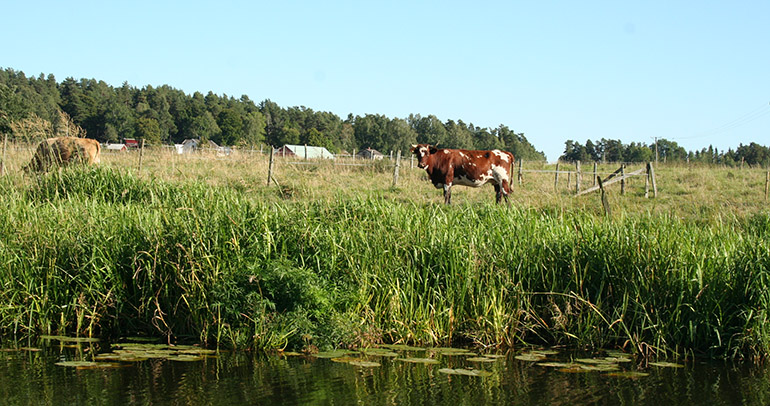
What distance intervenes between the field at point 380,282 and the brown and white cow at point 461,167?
30.1 ft

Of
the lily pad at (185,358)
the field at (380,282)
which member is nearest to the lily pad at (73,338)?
the field at (380,282)

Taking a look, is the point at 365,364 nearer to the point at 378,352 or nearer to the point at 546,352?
the point at 378,352

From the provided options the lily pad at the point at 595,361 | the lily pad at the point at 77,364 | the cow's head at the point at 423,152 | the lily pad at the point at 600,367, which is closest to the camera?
the lily pad at the point at 77,364

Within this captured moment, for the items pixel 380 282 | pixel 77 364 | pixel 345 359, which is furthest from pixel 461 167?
pixel 77 364

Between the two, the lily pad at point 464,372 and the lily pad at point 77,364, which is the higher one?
the lily pad at point 464,372

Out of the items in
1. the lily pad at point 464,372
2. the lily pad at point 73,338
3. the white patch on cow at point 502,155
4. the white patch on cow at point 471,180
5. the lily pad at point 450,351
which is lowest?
the lily pad at point 73,338

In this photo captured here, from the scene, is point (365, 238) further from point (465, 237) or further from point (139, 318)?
point (139, 318)

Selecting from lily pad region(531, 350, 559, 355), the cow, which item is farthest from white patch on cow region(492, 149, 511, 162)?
lily pad region(531, 350, 559, 355)

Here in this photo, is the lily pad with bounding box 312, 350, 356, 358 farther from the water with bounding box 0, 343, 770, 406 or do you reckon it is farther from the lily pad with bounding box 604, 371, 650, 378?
the lily pad with bounding box 604, 371, 650, 378

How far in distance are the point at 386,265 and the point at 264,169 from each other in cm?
1667

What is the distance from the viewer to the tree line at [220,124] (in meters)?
82.4

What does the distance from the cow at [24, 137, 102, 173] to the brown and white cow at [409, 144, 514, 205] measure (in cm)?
776

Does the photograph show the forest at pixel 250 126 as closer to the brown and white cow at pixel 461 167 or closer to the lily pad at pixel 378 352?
the brown and white cow at pixel 461 167

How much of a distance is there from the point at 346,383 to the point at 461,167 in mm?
12560
